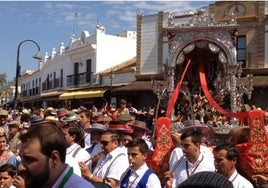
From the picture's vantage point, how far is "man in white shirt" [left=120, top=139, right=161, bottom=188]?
15.2 feet

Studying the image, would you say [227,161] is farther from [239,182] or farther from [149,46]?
[149,46]

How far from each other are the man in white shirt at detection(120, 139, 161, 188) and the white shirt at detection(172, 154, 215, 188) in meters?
0.44

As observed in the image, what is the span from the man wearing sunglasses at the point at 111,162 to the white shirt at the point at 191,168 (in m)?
0.54

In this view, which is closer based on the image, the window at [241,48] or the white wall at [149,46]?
the window at [241,48]

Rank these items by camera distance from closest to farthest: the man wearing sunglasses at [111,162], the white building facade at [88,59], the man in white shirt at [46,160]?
1. the man in white shirt at [46,160]
2. the man wearing sunglasses at [111,162]
3. the white building facade at [88,59]

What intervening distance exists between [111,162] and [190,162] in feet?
2.72

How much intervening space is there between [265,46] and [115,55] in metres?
13.0

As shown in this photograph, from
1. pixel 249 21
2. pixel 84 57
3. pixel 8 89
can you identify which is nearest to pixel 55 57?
pixel 84 57

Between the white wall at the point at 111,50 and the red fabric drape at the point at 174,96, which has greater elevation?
the white wall at the point at 111,50

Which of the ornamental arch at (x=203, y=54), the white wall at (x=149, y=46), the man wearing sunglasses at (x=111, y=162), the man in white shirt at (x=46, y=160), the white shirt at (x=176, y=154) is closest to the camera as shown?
the man in white shirt at (x=46, y=160)

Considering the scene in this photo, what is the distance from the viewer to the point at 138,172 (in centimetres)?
474

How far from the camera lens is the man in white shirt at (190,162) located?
16.6 ft

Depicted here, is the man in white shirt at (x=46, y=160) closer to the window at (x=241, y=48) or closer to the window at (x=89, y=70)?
the window at (x=241, y=48)

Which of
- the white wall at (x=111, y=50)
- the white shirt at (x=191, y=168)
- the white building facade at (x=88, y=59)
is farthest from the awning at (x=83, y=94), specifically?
the white shirt at (x=191, y=168)
